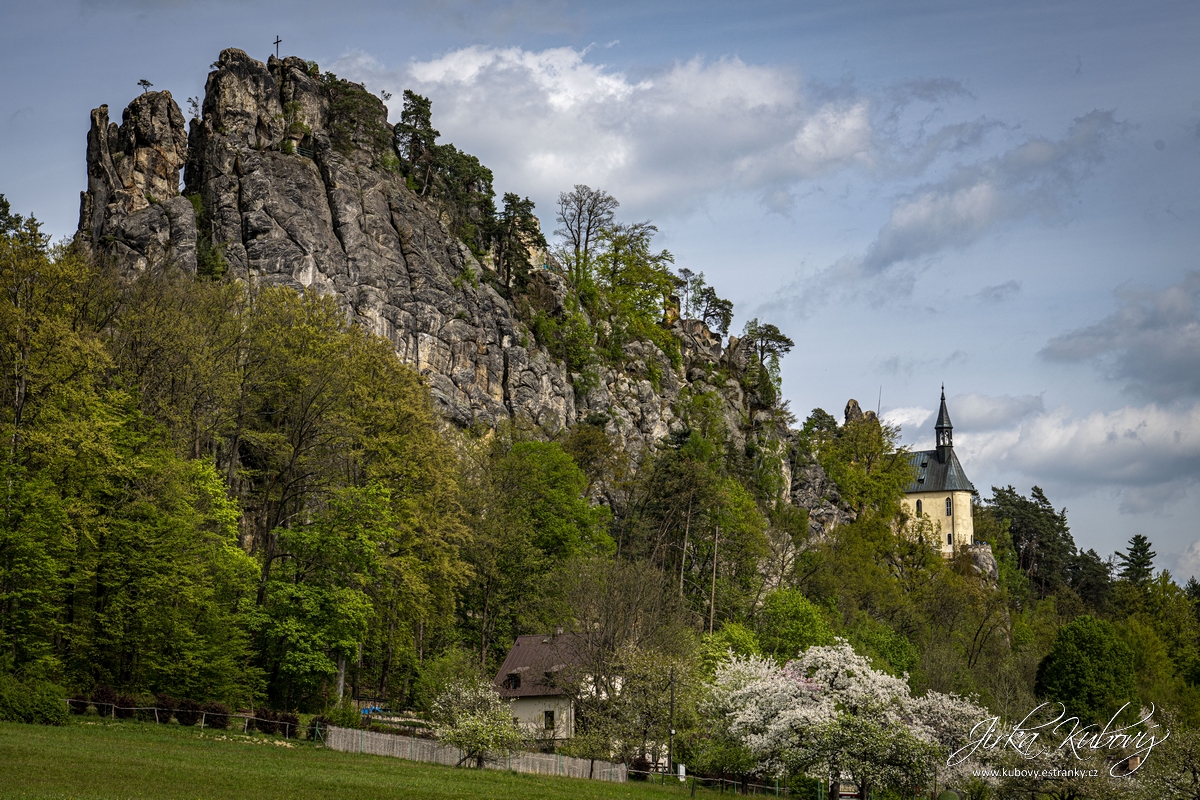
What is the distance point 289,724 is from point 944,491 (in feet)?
359

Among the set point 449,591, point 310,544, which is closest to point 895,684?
point 449,591

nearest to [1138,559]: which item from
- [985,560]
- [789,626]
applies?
[985,560]

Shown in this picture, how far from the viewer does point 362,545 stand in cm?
4100

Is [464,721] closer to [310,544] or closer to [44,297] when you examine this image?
[310,544]

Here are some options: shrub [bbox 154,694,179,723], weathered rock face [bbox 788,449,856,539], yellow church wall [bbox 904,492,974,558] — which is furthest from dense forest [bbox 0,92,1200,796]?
yellow church wall [bbox 904,492,974,558]

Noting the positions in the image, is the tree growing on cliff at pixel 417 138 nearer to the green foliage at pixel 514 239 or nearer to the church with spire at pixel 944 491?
the green foliage at pixel 514 239

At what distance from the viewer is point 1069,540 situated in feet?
465

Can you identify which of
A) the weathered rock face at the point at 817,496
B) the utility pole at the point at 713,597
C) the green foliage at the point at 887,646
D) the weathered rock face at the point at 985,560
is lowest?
the green foliage at the point at 887,646

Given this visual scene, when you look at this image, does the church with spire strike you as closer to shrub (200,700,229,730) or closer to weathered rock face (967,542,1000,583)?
weathered rock face (967,542,1000,583)

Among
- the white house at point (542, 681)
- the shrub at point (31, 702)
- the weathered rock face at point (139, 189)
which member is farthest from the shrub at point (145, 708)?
the weathered rock face at point (139, 189)

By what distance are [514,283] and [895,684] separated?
165 ft

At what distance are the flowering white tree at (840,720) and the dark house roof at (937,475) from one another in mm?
93175

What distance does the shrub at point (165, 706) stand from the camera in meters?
34.6

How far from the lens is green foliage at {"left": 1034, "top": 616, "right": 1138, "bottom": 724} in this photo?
6088 centimetres
